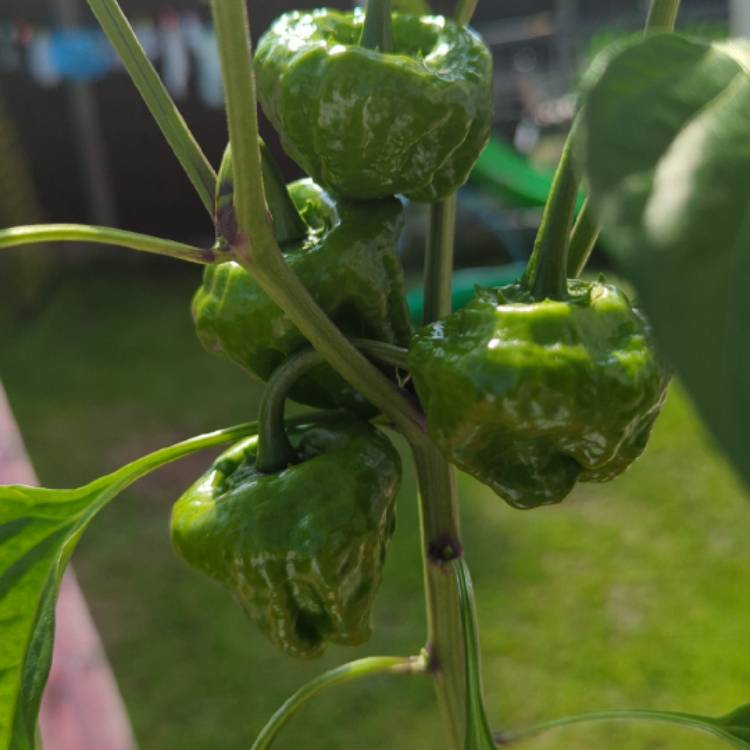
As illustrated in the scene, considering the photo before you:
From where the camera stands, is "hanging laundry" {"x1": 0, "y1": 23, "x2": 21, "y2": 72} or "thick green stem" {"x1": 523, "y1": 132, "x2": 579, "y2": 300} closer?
"thick green stem" {"x1": 523, "y1": 132, "x2": 579, "y2": 300}

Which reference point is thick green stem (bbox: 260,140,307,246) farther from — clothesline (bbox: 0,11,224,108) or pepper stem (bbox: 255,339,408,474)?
clothesline (bbox: 0,11,224,108)

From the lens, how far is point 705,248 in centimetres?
21

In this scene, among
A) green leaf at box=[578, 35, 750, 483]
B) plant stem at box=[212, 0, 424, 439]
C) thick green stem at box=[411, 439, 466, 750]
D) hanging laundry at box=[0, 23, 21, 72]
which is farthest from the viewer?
hanging laundry at box=[0, 23, 21, 72]

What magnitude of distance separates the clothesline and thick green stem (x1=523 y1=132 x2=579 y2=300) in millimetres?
3656

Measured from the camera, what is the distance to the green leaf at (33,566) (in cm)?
43

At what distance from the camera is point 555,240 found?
1.10 feet

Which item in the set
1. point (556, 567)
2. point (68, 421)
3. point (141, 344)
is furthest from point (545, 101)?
point (556, 567)

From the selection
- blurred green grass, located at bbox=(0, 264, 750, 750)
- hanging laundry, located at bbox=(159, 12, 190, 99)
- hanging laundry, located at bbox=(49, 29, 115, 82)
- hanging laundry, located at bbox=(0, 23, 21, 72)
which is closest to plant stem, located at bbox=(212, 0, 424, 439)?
blurred green grass, located at bbox=(0, 264, 750, 750)

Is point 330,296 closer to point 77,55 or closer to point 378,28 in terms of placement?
point 378,28

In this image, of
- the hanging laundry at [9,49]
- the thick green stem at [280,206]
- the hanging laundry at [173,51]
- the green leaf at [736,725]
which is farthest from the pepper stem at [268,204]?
the hanging laundry at [9,49]

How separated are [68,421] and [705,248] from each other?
2.94m

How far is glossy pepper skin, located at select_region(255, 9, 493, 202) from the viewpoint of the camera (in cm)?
36

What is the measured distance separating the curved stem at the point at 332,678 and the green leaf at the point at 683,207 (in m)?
0.27

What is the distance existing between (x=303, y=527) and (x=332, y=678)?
3.7 inches
